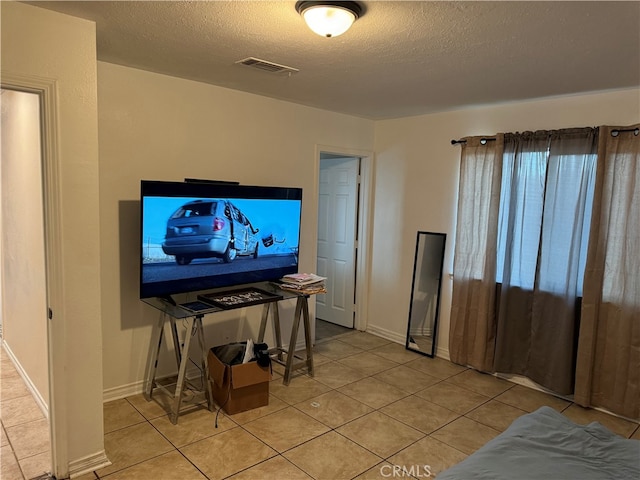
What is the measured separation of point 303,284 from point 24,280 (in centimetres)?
Answer: 213

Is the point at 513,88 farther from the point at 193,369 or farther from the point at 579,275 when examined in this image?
the point at 193,369

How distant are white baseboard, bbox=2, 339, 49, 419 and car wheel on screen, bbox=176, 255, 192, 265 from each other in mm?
1284

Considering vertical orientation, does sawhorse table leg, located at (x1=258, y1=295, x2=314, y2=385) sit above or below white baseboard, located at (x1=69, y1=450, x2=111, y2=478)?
above

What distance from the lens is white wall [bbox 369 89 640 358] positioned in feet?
11.7

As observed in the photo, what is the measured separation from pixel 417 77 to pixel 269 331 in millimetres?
2550

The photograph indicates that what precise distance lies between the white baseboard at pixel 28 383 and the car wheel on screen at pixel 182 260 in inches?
50.5

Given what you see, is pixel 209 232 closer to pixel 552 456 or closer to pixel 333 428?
pixel 333 428

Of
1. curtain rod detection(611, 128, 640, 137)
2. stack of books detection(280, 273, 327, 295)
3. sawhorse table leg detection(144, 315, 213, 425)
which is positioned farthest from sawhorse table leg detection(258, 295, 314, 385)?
curtain rod detection(611, 128, 640, 137)

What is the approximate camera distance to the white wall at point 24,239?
284cm

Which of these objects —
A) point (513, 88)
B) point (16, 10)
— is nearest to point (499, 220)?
point (513, 88)

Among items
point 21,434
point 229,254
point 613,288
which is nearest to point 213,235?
point 229,254

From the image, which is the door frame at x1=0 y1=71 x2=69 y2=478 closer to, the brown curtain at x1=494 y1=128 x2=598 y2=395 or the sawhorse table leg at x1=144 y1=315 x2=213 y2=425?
the sawhorse table leg at x1=144 y1=315 x2=213 y2=425

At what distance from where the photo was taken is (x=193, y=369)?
3.64m

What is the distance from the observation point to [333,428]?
9.77 feet
